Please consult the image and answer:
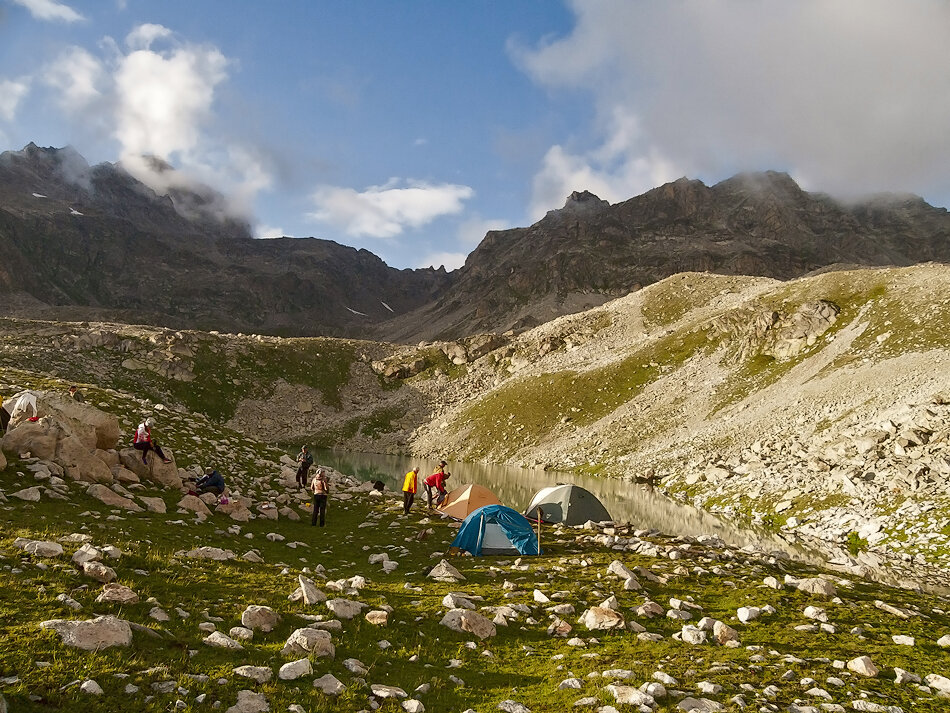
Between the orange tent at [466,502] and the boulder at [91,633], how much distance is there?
22521 mm

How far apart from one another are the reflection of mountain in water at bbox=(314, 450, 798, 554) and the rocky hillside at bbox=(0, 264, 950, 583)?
302 cm

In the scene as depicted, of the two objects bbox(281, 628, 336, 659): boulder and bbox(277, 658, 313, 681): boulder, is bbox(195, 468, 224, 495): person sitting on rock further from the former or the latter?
bbox(277, 658, 313, 681): boulder

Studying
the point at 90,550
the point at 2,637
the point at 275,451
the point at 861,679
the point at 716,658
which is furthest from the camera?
the point at 275,451

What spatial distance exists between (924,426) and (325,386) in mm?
107835

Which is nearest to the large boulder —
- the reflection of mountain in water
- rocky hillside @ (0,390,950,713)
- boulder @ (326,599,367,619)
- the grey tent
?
rocky hillside @ (0,390,950,713)

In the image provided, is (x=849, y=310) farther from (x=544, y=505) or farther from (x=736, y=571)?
(x=736, y=571)

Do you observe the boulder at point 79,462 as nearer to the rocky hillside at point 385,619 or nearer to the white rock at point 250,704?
the rocky hillside at point 385,619

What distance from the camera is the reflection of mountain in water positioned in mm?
37100

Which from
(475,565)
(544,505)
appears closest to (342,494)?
(544,505)

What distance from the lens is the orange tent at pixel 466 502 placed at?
103 feet

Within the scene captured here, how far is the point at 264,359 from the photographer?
121500 mm

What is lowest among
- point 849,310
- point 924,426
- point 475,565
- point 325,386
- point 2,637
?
point 475,565

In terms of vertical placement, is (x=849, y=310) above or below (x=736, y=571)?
above

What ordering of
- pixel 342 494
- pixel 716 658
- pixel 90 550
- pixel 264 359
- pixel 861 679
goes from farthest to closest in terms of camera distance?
pixel 264 359
pixel 342 494
pixel 90 550
pixel 716 658
pixel 861 679
